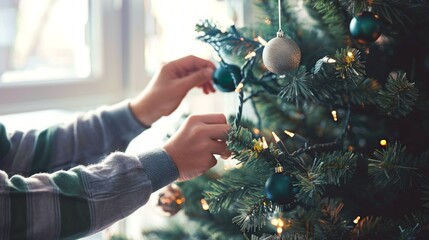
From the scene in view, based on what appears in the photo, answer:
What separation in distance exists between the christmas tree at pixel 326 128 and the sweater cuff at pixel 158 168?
0.19ft

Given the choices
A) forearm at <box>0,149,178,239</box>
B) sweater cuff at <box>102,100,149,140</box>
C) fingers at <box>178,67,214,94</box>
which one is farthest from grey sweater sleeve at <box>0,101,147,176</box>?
forearm at <box>0,149,178,239</box>

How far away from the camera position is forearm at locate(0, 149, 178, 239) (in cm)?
64

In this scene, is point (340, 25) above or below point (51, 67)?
above

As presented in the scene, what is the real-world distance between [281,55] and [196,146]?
158 mm

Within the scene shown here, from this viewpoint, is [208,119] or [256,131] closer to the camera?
[208,119]

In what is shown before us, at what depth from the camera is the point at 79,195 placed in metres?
0.68

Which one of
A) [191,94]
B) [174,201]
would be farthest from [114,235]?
[191,94]

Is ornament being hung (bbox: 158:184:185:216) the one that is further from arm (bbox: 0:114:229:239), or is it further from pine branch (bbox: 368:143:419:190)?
pine branch (bbox: 368:143:419:190)

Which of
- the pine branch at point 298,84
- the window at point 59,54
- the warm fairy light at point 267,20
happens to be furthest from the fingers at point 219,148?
the window at point 59,54

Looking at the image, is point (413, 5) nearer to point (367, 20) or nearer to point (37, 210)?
point (367, 20)

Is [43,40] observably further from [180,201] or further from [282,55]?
[282,55]

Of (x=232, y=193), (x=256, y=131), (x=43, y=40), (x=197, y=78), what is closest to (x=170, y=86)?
(x=197, y=78)

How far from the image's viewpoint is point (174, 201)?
0.97 m

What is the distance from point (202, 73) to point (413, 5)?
0.36 meters
